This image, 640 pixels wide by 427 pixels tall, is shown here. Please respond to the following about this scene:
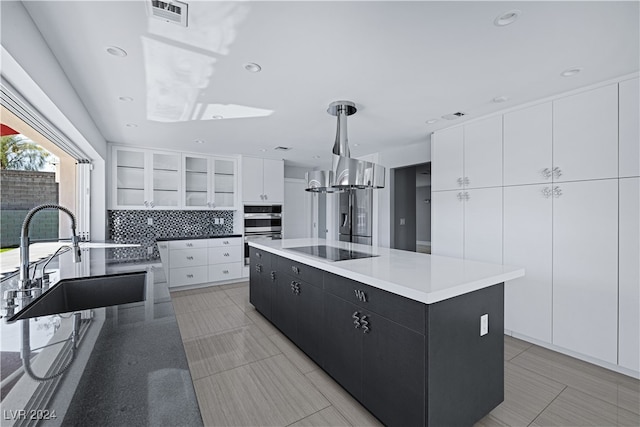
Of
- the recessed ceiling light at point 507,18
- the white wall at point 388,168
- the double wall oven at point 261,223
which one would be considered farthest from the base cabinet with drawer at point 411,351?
the double wall oven at point 261,223

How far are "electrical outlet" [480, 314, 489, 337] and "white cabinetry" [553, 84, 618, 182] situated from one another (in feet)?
5.94

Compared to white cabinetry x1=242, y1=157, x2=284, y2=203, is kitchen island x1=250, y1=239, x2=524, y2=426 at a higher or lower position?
lower

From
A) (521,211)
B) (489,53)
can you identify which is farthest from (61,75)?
(521,211)

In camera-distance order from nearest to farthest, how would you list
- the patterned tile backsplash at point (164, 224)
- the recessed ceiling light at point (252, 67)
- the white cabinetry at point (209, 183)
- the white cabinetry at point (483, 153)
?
the recessed ceiling light at point (252, 67)
the white cabinetry at point (483, 153)
the patterned tile backsplash at point (164, 224)
the white cabinetry at point (209, 183)

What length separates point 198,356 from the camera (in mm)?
2637

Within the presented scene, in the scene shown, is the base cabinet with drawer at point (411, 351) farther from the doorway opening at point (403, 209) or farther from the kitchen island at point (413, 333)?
the doorway opening at point (403, 209)

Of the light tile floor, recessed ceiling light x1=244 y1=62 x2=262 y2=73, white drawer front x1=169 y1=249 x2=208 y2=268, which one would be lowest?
the light tile floor

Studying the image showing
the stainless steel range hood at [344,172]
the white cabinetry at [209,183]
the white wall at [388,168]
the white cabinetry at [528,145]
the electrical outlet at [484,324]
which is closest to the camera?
the electrical outlet at [484,324]

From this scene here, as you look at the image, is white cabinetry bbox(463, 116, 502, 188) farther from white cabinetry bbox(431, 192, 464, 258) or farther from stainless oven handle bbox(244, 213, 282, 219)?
stainless oven handle bbox(244, 213, 282, 219)

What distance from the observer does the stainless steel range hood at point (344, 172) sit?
105 inches

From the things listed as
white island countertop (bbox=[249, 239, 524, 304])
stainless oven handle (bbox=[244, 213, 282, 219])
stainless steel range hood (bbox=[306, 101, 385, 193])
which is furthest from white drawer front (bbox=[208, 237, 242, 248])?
white island countertop (bbox=[249, 239, 524, 304])

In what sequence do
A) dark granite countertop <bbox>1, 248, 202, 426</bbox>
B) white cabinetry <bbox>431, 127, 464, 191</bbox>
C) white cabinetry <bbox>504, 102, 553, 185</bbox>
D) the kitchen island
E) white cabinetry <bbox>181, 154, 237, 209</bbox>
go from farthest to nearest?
1. white cabinetry <bbox>181, 154, 237, 209</bbox>
2. white cabinetry <bbox>431, 127, 464, 191</bbox>
3. white cabinetry <bbox>504, 102, 553, 185</bbox>
4. the kitchen island
5. dark granite countertop <bbox>1, 248, 202, 426</bbox>

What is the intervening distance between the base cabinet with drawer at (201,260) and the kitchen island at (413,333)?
3.17 metres

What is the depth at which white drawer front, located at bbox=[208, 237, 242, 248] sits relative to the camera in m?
5.10
